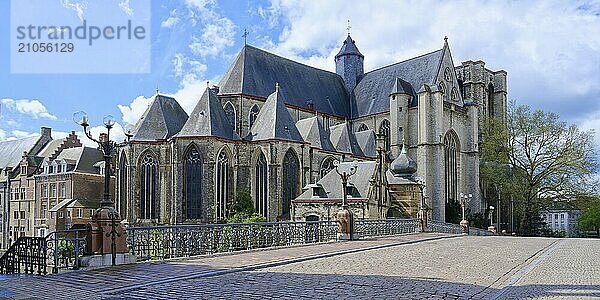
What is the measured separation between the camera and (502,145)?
54656mm

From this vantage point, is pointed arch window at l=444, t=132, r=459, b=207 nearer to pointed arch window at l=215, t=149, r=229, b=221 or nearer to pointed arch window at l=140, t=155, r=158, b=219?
A: pointed arch window at l=215, t=149, r=229, b=221

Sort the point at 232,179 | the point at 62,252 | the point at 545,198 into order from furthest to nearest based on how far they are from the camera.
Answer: the point at 545,198 → the point at 232,179 → the point at 62,252

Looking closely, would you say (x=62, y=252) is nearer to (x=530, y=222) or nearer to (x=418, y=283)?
(x=418, y=283)

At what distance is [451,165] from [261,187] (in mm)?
22411

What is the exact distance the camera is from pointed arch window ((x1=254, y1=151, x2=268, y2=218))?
139 feet

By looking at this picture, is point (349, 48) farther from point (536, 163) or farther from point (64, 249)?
point (64, 249)

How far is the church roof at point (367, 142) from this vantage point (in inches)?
2055

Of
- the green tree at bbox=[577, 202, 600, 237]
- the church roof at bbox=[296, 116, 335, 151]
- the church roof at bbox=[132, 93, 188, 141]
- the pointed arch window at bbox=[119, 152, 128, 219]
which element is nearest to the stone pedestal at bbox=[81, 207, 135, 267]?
the church roof at bbox=[132, 93, 188, 141]

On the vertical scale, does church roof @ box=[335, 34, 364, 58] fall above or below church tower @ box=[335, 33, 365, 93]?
above

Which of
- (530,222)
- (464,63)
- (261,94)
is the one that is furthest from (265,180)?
(464,63)

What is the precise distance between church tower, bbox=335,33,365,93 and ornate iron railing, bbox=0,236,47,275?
5226cm

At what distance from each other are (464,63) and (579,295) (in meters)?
68.5

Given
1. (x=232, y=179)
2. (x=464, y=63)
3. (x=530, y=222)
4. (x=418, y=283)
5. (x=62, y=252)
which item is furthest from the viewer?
(x=464, y=63)

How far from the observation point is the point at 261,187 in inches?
1678
